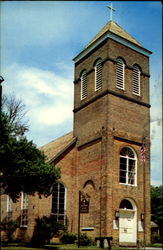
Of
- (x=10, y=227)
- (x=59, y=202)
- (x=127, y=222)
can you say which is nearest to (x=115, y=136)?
(x=127, y=222)

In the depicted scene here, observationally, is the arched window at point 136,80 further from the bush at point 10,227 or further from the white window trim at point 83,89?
the bush at point 10,227

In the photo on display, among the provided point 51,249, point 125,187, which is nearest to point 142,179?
point 125,187

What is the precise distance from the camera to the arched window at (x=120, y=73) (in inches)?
1038

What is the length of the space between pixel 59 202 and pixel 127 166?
569cm

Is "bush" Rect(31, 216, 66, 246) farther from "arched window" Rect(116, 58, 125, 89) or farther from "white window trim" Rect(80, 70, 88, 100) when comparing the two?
"arched window" Rect(116, 58, 125, 89)

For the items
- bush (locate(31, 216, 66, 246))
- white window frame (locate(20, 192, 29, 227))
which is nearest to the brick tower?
bush (locate(31, 216, 66, 246))

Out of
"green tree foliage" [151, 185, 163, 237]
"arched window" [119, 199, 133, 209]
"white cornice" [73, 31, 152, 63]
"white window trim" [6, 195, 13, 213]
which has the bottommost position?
"green tree foliage" [151, 185, 163, 237]

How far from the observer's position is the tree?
18.2 metres

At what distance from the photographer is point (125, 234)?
23578mm

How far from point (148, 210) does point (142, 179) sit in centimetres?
219

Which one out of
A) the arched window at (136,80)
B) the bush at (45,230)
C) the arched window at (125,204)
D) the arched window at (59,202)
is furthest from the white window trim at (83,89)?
the bush at (45,230)

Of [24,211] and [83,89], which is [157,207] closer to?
[83,89]

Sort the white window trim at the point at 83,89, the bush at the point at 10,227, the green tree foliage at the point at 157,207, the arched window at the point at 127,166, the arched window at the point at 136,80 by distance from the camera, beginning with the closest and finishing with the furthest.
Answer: the arched window at the point at 127,166
the bush at the point at 10,227
the arched window at the point at 136,80
the white window trim at the point at 83,89
the green tree foliage at the point at 157,207

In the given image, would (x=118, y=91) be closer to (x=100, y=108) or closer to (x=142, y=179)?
(x=100, y=108)
